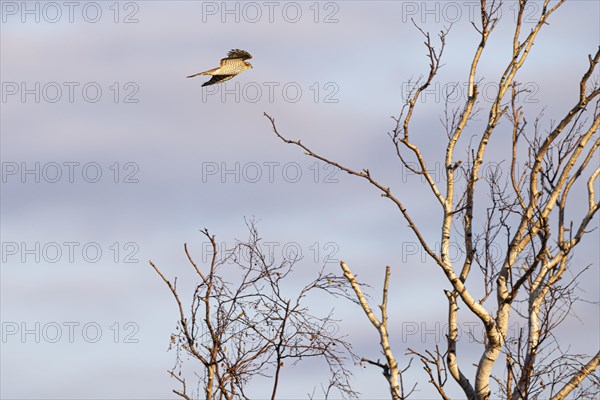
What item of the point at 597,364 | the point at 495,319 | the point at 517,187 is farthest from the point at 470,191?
the point at 597,364

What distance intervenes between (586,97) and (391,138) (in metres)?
2.44

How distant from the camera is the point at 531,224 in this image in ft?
41.7

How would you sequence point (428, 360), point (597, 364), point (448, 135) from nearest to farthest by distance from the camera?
point (428, 360), point (597, 364), point (448, 135)

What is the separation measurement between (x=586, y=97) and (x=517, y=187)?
5.16 ft

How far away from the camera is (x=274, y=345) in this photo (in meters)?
13.2

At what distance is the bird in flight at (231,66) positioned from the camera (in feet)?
43.9

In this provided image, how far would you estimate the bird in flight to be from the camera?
13.4 metres

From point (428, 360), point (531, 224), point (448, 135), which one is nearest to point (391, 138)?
point (448, 135)

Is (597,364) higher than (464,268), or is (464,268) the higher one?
(464,268)

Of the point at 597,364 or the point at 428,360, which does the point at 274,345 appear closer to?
the point at 428,360

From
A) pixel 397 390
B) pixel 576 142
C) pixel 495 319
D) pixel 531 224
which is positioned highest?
pixel 576 142

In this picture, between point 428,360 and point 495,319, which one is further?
point 495,319

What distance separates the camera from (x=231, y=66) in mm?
13422

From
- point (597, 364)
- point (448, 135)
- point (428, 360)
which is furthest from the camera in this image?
point (448, 135)
